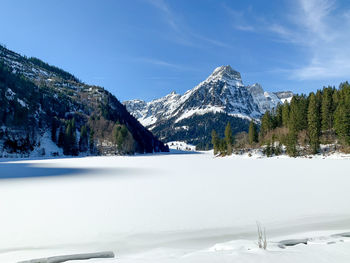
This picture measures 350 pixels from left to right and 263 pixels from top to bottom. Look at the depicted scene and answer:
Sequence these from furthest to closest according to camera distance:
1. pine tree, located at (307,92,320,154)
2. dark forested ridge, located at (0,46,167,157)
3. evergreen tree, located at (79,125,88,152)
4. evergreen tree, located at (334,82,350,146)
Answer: evergreen tree, located at (79,125,88,152) → dark forested ridge, located at (0,46,167,157) → pine tree, located at (307,92,320,154) → evergreen tree, located at (334,82,350,146)

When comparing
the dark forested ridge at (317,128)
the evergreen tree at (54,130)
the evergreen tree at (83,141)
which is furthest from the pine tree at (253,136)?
the evergreen tree at (54,130)

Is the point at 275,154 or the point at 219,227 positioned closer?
the point at 219,227

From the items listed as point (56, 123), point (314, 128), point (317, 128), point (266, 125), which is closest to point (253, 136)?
point (266, 125)

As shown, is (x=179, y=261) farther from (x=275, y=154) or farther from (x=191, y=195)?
(x=275, y=154)

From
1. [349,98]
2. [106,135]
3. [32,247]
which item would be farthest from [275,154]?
[106,135]

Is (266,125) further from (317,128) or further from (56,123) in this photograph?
(56,123)

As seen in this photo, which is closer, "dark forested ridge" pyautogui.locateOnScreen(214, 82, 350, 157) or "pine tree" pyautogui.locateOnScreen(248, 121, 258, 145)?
"dark forested ridge" pyautogui.locateOnScreen(214, 82, 350, 157)

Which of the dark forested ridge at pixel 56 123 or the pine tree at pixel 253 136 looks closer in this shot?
the pine tree at pixel 253 136

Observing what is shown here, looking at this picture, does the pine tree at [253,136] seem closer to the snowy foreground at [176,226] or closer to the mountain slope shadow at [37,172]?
the mountain slope shadow at [37,172]

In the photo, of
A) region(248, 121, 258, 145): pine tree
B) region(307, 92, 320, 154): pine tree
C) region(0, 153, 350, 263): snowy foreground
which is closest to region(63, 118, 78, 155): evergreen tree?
region(248, 121, 258, 145): pine tree

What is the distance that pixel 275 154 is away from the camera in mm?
61281

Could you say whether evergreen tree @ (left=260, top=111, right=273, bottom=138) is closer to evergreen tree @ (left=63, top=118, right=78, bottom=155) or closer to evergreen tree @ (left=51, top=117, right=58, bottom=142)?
evergreen tree @ (left=63, top=118, right=78, bottom=155)

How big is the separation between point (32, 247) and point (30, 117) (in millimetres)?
121868

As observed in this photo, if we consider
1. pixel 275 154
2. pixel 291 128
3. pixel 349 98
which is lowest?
pixel 275 154
